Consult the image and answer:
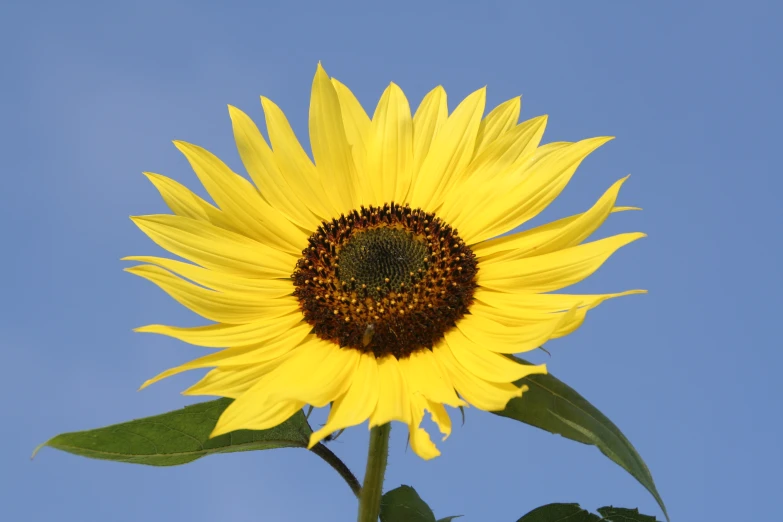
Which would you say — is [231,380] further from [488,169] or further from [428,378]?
[488,169]

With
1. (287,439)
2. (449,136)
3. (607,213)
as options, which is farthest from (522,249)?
(287,439)

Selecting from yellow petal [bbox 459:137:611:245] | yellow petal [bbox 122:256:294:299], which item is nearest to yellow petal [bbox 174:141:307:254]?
yellow petal [bbox 122:256:294:299]

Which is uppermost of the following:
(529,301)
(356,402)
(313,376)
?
(529,301)

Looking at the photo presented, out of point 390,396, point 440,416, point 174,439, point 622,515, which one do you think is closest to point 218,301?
point 174,439

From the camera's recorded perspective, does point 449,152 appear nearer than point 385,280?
No

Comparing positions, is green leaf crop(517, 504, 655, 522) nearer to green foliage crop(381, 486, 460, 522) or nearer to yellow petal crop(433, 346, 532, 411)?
green foliage crop(381, 486, 460, 522)

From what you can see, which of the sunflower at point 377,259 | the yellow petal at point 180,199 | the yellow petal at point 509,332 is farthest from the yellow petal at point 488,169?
the yellow petal at point 180,199
